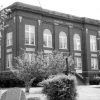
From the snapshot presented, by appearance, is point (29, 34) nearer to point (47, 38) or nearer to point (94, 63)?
point (47, 38)

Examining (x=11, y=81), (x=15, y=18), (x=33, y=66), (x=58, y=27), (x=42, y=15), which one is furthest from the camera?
(x=58, y=27)

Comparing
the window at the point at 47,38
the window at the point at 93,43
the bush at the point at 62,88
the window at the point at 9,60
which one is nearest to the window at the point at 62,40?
the window at the point at 47,38

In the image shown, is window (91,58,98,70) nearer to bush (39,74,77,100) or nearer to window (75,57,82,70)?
window (75,57,82,70)

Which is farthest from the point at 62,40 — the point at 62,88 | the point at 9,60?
the point at 62,88

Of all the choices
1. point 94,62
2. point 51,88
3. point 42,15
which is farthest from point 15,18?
point 51,88

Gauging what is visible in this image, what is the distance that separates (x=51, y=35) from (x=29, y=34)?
4.27 m

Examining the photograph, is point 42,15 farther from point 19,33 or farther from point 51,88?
point 51,88

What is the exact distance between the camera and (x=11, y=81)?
31234 millimetres

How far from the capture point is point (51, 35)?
37.6m

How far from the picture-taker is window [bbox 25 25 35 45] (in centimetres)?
3438

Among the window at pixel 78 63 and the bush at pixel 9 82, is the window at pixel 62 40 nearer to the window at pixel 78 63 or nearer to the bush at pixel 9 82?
the window at pixel 78 63

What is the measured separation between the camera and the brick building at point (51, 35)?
3344 centimetres

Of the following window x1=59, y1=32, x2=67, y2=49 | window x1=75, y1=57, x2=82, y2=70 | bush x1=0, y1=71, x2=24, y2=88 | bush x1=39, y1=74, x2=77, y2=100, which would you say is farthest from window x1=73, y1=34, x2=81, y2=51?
bush x1=39, y1=74, x2=77, y2=100

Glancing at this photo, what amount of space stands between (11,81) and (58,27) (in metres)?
12.1
